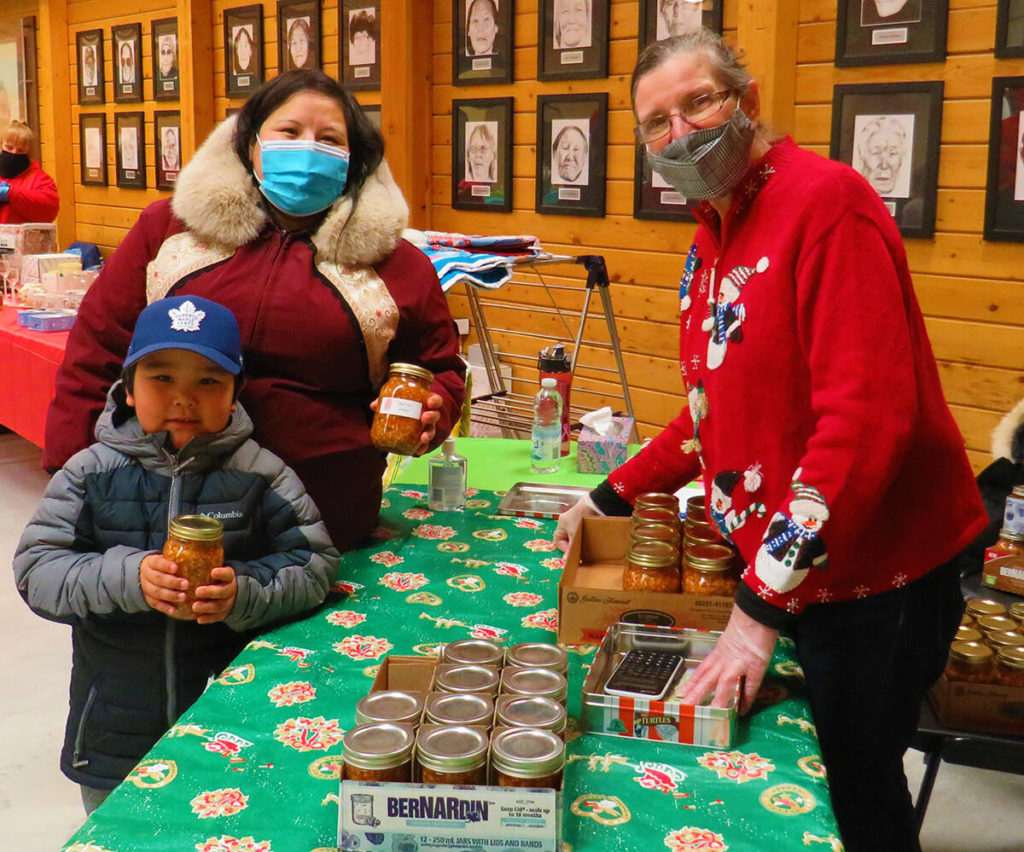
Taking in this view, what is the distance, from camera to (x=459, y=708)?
117 cm

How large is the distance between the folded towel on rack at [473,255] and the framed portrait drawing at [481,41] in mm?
2013

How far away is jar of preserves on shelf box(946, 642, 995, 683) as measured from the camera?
6.44 feet

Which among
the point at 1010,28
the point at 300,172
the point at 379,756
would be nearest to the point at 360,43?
the point at 1010,28

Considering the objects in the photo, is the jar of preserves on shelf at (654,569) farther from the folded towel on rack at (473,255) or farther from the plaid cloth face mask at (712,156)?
the folded towel on rack at (473,255)

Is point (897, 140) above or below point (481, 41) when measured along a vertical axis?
below

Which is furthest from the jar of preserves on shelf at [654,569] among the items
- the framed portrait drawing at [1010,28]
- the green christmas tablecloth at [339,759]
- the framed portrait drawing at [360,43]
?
the framed portrait drawing at [360,43]

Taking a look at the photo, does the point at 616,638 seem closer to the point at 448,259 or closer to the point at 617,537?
the point at 617,537

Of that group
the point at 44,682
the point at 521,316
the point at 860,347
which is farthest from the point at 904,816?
the point at 521,316

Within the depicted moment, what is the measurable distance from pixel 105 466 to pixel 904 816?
1.33 m

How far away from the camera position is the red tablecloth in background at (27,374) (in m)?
4.32

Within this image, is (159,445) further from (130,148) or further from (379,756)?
(130,148)

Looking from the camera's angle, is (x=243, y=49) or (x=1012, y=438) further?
(x=243, y=49)

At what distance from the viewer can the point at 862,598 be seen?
138 centimetres

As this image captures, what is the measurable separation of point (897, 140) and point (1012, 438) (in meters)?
1.48
